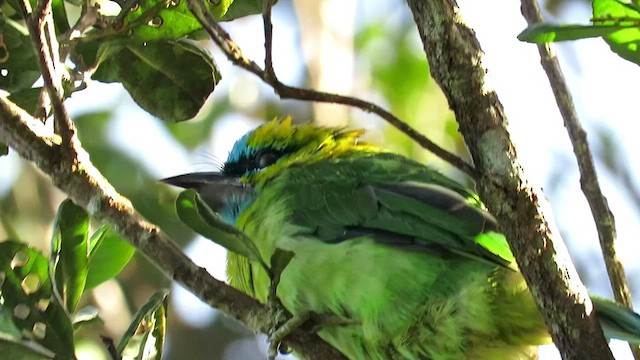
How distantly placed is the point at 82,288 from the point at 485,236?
3.49 ft

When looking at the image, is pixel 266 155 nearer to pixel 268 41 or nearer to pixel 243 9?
pixel 243 9

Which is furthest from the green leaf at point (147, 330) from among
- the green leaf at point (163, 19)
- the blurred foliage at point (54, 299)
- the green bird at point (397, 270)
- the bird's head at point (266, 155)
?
the bird's head at point (266, 155)

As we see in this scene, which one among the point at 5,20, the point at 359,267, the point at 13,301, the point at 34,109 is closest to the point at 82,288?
the point at 13,301

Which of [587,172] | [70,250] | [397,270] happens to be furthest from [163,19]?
[587,172]

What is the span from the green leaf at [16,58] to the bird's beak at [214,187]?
938 mm

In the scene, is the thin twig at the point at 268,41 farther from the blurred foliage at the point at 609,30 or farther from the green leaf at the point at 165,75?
the blurred foliage at the point at 609,30

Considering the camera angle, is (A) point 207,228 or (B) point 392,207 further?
(B) point 392,207

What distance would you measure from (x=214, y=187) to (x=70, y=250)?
1162 millimetres

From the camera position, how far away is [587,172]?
7.41 ft

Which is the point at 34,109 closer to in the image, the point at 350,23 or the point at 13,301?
the point at 13,301

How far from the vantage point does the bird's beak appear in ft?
9.96

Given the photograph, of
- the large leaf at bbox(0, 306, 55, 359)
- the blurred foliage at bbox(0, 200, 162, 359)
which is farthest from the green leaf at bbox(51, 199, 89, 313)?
the large leaf at bbox(0, 306, 55, 359)

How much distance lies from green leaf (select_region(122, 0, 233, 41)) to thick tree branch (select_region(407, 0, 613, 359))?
20.9 inches

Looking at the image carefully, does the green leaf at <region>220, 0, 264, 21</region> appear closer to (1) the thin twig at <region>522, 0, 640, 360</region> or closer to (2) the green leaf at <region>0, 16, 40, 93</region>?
(2) the green leaf at <region>0, 16, 40, 93</region>
